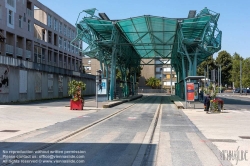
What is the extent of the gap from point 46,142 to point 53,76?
45.0 metres

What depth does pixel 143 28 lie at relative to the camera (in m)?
46.1

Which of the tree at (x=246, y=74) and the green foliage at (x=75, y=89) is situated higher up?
the tree at (x=246, y=74)

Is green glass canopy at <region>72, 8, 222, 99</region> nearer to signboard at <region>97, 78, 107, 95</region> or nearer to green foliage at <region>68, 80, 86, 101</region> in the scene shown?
signboard at <region>97, 78, 107, 95</region>

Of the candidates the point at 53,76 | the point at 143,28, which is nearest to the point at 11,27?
the point at 53,76

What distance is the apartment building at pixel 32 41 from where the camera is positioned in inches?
1710

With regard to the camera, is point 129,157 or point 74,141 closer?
point 129,157

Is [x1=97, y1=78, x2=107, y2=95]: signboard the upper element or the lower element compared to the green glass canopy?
lower

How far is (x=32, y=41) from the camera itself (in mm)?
54188

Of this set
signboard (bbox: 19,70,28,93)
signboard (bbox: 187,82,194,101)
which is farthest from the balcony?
signboard (bbox: 187,82,194,101)

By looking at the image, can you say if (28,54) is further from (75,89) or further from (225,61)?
(225,61)

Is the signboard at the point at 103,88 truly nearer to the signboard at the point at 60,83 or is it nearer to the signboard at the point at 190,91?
the signboard at the point at 190,91

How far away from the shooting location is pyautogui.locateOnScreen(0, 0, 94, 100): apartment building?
43.4 m

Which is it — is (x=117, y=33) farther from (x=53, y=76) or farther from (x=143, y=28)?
(x=53, y=76)

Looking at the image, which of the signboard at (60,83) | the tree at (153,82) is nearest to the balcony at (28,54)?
the signboard at (60,83)
